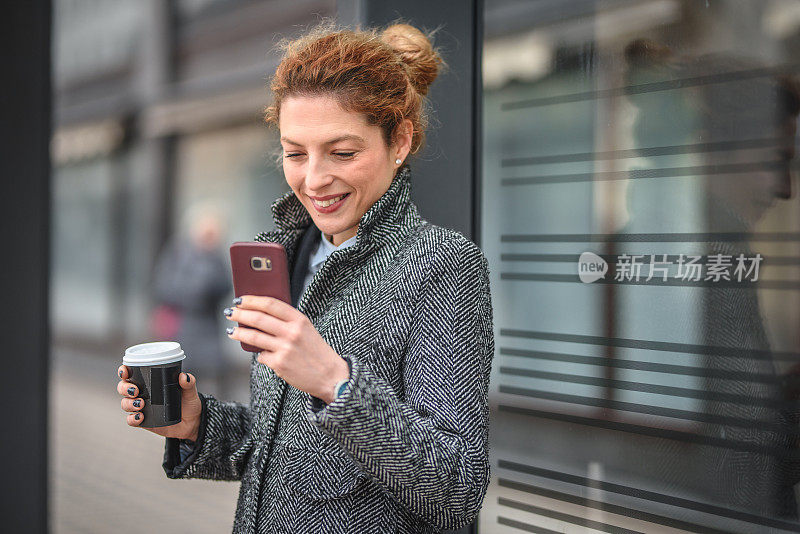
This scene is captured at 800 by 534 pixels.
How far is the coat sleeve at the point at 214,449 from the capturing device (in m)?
1.72

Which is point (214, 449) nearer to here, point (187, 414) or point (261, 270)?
point (187, 414)

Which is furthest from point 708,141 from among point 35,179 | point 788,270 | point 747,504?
point 35,179

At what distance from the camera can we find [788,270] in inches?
63.6

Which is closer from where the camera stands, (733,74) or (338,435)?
(338,435)

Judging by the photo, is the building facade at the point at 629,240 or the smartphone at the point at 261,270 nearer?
the smartphone at the point at 261,270

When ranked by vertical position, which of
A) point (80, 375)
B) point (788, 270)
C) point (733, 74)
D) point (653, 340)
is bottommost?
point (80, 375)

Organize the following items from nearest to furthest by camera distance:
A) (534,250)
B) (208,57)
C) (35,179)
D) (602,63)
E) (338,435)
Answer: (338,435) → (602,63) → (534,250) → (35,179) → (208,57)

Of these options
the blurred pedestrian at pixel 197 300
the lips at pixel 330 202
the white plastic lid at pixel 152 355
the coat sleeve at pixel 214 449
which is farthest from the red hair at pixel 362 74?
the blurred pedestrian at pixel 197 300

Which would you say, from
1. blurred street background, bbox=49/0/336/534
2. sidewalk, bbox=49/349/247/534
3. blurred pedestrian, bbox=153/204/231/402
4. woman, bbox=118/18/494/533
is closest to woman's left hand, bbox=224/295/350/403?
woman, bbox=118/18/494/533

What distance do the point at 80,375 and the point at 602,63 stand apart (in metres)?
10.2

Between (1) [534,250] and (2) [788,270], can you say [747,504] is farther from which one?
(1) [534,250]

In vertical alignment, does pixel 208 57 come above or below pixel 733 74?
above

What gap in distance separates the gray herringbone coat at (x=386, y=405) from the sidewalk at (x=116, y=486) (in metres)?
2.00

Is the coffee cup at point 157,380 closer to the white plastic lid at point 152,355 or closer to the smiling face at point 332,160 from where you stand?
the white plastic lid at point 152,355
